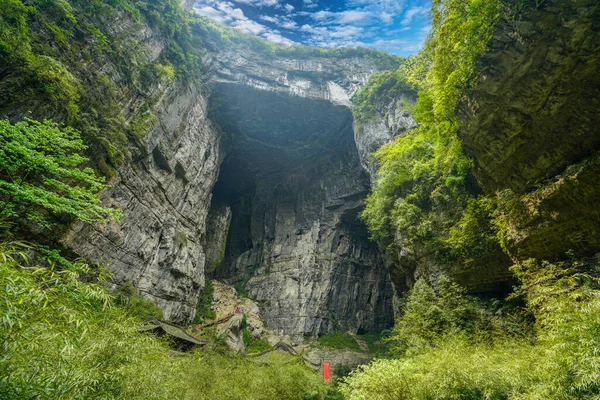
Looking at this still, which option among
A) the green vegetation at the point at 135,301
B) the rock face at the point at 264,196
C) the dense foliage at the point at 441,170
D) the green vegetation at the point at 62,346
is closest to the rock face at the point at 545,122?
the dense foliage at the point at 441,170

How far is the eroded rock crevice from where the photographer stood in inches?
994

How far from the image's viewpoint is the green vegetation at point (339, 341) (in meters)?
22.0

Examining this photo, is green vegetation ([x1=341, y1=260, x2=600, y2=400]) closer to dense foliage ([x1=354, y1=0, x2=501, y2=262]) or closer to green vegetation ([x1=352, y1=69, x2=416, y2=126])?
dense foliage ([x1=354, y1=0, x2=501, y2=262])

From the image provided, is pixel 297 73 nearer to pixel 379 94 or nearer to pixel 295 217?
pixel 379 94

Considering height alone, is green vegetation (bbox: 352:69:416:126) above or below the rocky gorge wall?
above

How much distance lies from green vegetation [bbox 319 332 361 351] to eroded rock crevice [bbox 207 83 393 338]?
65 centimetres

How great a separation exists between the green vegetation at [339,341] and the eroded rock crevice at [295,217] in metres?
0.65

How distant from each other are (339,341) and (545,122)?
2060 cm

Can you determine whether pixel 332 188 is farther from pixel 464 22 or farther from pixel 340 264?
pixel 464 22

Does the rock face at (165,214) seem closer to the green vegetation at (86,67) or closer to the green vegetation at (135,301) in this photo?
the green vegetation at (135,301)

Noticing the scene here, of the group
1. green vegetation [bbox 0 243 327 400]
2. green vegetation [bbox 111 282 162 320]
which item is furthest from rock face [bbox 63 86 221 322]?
green vegetation [bbox 0 243 327 400]

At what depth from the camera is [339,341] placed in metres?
22.5

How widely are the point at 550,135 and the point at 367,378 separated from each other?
712cm

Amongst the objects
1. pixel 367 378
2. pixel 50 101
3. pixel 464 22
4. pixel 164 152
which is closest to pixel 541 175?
pixel 464 22
